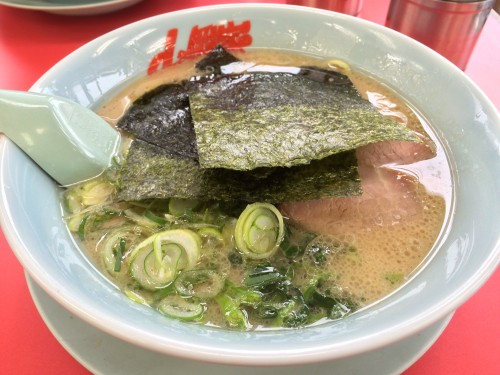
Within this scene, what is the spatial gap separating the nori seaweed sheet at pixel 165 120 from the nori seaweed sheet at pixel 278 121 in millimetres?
52

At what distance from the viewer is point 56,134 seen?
97 cm

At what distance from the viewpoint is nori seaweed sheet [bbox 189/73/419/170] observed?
3.01 feet

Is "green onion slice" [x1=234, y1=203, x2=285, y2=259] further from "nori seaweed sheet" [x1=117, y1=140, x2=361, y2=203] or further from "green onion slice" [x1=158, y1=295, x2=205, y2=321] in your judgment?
"green onion slice" [x1=158, y1=295, x2=205, y2=321]

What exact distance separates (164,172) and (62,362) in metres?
0.43

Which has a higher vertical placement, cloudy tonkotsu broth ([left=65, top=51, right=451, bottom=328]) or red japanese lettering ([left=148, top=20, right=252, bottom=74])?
red japanese lettering ([left=148, top=20, right=252, bottom=74])

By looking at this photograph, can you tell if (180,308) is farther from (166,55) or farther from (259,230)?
(166,55)

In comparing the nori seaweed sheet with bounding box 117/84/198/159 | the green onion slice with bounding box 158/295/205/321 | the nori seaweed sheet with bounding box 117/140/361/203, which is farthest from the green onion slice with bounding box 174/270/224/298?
the nori seaweed sheet with bounding box 117/84/198/159

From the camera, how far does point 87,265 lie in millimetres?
857

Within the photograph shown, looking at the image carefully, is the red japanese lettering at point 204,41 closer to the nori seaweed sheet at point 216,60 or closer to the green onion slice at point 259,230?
the nori seaweed sheet at point 216,60

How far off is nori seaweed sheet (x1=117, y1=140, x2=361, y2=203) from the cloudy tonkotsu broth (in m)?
0.06

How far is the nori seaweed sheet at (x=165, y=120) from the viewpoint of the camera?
3.59 feet

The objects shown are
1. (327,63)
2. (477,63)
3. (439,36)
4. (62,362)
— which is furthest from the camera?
(477,63)

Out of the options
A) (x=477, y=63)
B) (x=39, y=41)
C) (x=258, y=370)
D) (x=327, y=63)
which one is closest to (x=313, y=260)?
(x=258, y=370)

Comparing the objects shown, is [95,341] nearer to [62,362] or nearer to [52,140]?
[62,362]
